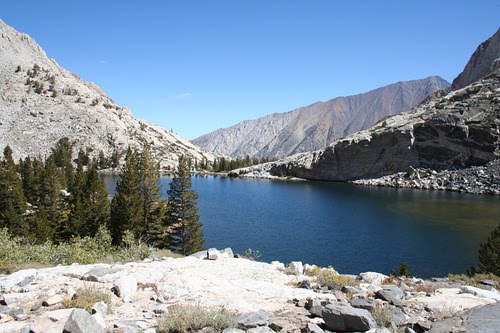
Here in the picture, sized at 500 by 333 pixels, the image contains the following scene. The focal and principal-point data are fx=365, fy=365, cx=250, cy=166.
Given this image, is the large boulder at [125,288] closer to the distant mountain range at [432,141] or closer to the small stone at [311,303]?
the small stone at [311,303]

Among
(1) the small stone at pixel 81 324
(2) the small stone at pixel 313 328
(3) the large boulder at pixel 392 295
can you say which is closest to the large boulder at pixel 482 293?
(3) the large boulder at pixel 392 295

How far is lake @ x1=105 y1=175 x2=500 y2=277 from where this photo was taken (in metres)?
49.3

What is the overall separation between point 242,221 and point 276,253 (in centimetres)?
2222

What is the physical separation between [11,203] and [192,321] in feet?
172

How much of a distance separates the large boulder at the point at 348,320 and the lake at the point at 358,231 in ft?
116

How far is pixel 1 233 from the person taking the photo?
31.8 metres

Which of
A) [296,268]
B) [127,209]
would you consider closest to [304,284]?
[296,268]

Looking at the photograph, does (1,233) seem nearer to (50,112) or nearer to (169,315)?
(169,315)

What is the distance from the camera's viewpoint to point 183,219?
51094 millimetres

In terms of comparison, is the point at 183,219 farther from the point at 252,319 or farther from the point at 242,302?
the point at 252,319

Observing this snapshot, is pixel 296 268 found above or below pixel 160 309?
below

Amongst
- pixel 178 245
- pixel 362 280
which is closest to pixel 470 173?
pixel 178 245

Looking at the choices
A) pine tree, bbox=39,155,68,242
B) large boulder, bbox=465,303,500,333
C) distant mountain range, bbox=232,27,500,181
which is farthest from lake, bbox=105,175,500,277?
distant mountain range, bbox=232,27,500,181

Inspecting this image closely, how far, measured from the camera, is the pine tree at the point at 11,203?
48656 millimetres
